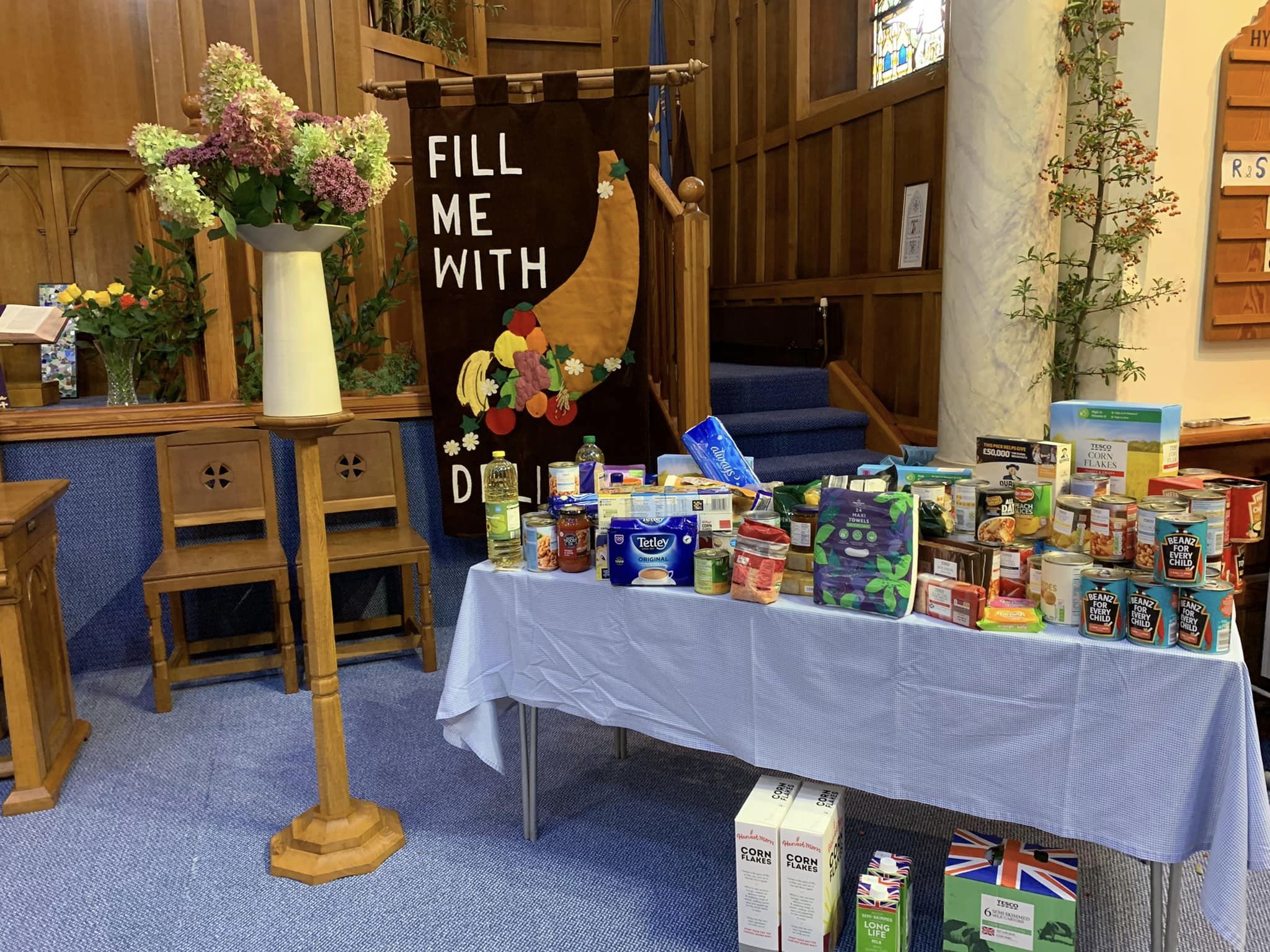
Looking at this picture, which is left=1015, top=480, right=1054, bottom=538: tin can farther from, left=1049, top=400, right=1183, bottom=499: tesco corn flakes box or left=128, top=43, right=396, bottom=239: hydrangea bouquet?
left=128, top=43, right=396, bottom=239: hydrangea bouquet

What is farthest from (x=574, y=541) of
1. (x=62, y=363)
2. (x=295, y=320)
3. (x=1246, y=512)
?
(x=62, y=363)

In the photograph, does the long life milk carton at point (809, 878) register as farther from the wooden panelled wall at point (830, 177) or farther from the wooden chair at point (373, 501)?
the wooden panelled wall at point (830, 177)

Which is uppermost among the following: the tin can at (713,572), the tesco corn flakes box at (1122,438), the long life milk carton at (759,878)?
the tesco corn flakes box at (1122,438)

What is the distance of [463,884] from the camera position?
7.72ft

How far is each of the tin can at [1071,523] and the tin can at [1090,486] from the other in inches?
2.1

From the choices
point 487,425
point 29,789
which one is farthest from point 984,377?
point 29,789

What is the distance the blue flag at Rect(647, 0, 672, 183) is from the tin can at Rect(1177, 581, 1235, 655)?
449cm

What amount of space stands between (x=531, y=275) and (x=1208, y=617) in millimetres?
2738

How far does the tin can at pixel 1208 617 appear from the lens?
5.51 feet

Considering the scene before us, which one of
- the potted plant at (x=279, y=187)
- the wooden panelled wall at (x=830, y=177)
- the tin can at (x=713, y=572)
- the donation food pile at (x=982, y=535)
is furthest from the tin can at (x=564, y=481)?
the wooden panelled wall at (x=830, y=177)

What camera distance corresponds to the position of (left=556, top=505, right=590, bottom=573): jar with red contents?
2.37 m

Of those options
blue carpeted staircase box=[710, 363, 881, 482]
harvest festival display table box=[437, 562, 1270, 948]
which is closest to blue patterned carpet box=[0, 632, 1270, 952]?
harvest festival display table box=[437, 562, 1270, 948]

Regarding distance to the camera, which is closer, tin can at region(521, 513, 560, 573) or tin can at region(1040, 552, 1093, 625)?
tin can at region(1040, 552, 1093, 625)

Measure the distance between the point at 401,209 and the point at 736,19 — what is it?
2678 millimetres
